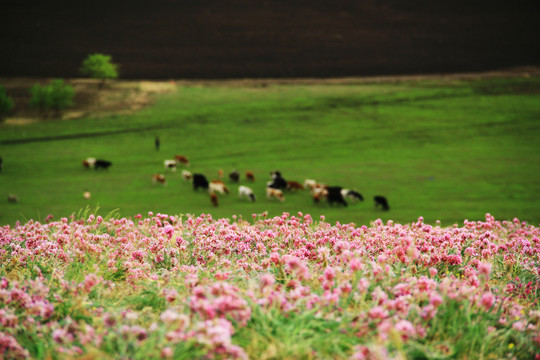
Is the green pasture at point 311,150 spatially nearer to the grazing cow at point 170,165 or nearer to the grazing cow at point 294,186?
the grazing cow at point 294,186

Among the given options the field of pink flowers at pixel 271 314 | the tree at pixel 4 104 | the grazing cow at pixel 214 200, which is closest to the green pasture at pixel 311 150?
the grazing cow at pixel 214 200

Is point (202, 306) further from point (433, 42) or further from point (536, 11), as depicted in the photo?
point (536, 11)

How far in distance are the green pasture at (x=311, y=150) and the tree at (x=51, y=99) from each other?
4.53 m

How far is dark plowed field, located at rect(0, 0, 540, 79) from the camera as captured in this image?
84938 millimetres

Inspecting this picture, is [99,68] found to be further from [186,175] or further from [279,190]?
[279,190]

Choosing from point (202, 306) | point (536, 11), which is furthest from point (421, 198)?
point (536, 11)

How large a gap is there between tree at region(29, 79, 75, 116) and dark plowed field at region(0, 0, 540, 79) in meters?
19.2

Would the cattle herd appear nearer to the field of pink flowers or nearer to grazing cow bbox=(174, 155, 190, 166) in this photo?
grazing cow bbox=(174, 155, 190, 166)

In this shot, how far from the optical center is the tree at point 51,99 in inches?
2413

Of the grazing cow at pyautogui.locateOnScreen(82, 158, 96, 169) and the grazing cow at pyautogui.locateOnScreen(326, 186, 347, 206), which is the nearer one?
the grazing cow at pyautogui.locateOnScreen(326, 186, 347, 206)

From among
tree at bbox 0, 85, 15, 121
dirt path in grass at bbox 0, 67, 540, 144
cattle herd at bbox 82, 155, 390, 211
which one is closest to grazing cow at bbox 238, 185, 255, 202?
cattle herd at bbox 82, 155, 390, 211

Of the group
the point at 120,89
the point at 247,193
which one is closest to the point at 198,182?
the point at 247,193

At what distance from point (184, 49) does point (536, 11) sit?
7314cm

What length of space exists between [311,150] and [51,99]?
3726cm
